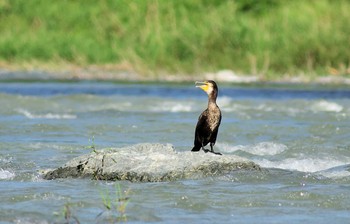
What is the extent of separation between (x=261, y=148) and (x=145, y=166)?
3.73 m

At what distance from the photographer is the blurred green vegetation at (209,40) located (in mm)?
30594

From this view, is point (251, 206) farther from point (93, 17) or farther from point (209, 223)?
point (93, 17)


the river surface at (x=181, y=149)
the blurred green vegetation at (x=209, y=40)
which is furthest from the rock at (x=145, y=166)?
the blurred green vegetation at (x=209, y=40)

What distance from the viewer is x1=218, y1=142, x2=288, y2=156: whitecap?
43.4 ft

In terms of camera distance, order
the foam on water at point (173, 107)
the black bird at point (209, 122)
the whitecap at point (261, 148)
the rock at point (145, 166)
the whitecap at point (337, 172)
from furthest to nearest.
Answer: the foam on water at point (173, 107)
the whitecap at point (261, 148)
the black bird at point (209, 122)
the whitecap at point (337, 172)
the rock at point (145, 166)

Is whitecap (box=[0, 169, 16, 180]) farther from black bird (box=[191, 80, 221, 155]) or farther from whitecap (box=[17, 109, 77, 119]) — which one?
whitecap (box=[17, 109, 77, 119])

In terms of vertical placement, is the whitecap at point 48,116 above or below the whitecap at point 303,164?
above

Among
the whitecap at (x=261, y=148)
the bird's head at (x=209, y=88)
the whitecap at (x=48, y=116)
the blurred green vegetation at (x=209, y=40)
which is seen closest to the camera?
the bird's head at (x=209, y=88)

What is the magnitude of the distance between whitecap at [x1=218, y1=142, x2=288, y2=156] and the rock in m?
2.85

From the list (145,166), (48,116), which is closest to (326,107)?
(48,116)

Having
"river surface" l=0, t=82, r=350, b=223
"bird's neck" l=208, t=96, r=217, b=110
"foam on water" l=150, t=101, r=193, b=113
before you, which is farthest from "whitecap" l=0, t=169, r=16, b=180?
"foam on water" l=150, t=101, r=193, b=113

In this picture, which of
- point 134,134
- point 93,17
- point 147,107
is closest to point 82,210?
point 134,134

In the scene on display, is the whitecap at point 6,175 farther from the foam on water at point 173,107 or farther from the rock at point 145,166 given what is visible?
the foam on water at point 173,107

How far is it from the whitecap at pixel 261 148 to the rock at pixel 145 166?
2853 mm
